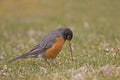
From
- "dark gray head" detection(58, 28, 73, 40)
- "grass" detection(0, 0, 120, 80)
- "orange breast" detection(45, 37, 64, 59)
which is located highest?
"dark gray head" detection(58, 28, 73, 40)

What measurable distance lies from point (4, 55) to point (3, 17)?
1149 centimetres

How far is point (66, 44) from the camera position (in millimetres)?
14602

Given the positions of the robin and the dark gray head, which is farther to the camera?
the dark gray head

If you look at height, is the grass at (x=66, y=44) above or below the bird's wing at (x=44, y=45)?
below

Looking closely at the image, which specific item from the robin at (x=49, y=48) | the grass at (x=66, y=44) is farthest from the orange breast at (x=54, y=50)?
the grass at (x=66, y=44)

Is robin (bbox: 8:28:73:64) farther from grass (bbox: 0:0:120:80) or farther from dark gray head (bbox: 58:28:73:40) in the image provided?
grass (bbox: 0:0:120:80)

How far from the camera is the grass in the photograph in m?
9.88

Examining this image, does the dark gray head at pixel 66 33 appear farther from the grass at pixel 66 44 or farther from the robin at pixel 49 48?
the grass at pixel 66 44

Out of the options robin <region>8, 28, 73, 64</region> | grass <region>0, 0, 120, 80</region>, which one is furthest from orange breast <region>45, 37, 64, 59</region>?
grass <region>0, 0, 120, 80</region>

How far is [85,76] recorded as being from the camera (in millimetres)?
9109

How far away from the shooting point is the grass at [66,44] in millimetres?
9875

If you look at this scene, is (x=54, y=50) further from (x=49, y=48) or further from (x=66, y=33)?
(x=66, y=33)

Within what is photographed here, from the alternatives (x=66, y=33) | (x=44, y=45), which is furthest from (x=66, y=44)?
(x=44, y=45)

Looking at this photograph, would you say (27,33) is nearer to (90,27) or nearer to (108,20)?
(90,27)
